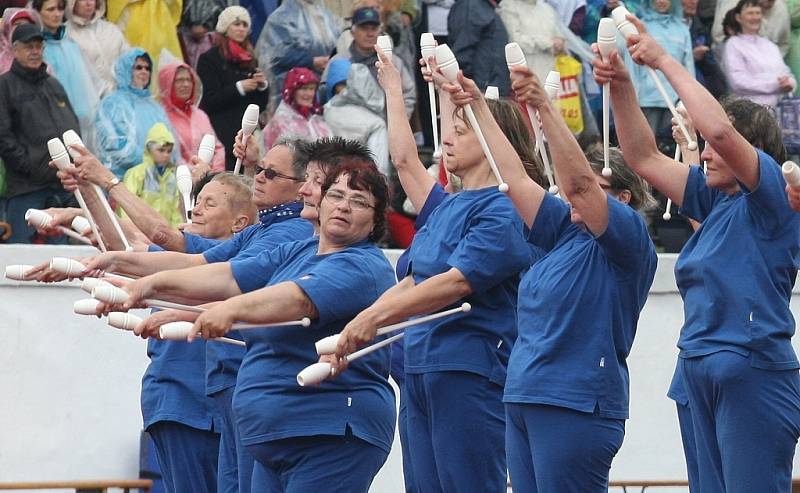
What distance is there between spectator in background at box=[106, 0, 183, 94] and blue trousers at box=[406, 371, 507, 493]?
4252 mm

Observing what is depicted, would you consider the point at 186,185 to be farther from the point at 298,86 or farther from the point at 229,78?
the point at 229,78

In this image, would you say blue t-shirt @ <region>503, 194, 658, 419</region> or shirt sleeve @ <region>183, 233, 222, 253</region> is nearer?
blue t-shirt @ <region>503, 194, 658, 419</region>

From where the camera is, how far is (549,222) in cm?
450

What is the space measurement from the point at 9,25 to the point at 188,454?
3085mm

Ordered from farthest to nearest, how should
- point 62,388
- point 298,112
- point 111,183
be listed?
point 298,112 < point 62,388 < point 111,183

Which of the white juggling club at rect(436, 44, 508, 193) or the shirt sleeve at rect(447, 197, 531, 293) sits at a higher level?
the white juggling club at rect(436, 44, 508, 193)

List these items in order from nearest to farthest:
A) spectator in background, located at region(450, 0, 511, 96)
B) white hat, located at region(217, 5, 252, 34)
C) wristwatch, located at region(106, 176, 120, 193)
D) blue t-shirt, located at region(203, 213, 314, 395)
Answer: blue t-shirt, located at region(203, 213, 314, 395)
wristwatch, located at region(106, 176, 120, 193)
white hat, located at region(217, 5, 252, 34)
spectator in background, located at region(450, 0, 511, 96)

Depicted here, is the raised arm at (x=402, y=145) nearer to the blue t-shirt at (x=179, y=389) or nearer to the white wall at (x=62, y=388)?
the blue t-shirt at (x=179, y=389)

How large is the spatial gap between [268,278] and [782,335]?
4.98ft

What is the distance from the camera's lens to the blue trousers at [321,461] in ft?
14.2

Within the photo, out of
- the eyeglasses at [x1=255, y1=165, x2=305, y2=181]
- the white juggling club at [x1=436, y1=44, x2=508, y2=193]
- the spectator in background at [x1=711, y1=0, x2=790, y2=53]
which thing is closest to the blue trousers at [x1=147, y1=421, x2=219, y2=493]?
the eyeglasses at [x1=255, y1=165, x2=305, y2=181]

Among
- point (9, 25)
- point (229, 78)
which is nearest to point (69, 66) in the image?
point (9, 25)

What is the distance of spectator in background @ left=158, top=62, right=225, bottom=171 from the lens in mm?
8336

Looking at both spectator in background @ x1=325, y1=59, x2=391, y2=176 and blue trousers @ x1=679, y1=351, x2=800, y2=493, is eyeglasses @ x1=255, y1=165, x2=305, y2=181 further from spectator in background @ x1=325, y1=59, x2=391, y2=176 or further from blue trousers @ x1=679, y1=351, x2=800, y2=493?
spectator in background @ x1=325, y1=59, x2=391, y2=176
